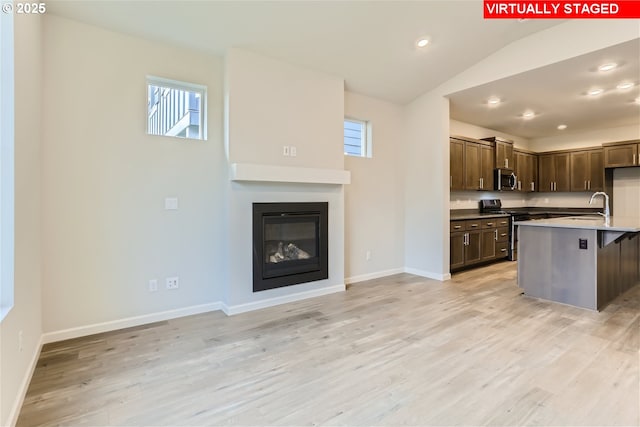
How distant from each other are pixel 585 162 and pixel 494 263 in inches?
128

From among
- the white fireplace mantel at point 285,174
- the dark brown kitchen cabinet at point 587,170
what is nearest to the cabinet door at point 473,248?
the white fireplace mantel at point 285,174

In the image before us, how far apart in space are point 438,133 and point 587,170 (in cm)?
442

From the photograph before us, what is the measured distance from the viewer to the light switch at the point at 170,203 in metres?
3.28

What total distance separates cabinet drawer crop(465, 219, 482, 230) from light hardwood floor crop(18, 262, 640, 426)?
205cm

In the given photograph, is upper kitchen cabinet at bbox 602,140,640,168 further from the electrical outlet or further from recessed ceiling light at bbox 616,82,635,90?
the electrical outlet

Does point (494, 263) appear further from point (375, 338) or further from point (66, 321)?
point (66, 321)

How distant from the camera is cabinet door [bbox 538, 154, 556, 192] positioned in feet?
24.1

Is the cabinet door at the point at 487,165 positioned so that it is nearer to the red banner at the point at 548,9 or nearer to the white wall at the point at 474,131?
the white wall at the point at 474,131

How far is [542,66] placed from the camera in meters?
3.78

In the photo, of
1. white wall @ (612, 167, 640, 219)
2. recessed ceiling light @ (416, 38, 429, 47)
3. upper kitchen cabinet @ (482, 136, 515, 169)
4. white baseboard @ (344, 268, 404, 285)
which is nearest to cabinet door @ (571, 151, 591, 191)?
white wall @ (612, 167, 640, 219)

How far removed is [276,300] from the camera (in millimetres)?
3754

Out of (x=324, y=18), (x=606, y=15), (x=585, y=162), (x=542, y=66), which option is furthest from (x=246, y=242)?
(x=585, y=162)

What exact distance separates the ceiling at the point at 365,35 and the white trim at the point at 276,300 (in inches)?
110

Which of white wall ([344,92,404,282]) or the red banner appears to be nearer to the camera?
the red banner
